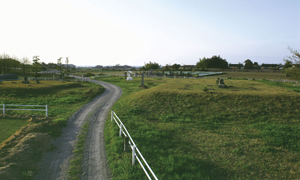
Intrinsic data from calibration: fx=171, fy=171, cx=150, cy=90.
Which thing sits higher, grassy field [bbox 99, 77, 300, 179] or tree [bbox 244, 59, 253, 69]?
tree [bbox 244, 59, 253, 69]

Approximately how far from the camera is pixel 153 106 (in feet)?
67.5

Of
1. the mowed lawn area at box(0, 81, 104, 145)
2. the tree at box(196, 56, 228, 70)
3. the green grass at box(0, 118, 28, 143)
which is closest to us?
the green grass at box(0, 118, 28, 143)

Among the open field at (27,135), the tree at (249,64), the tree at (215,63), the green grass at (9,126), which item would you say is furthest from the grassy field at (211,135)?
the tree at (249,64)

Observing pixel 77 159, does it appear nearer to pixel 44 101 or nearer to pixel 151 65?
pixel 44 101

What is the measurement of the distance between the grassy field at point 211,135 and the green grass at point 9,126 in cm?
693

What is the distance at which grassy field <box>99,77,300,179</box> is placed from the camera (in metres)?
8.81

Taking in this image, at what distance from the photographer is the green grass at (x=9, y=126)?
12.1 metres

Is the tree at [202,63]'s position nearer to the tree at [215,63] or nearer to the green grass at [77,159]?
the tree at [215,63]

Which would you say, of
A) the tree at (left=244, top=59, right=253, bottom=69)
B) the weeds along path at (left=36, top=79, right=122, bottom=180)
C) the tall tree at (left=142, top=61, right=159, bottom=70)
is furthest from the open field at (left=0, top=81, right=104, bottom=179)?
the tree at (left=244, top=59, right=253, bottom=69)

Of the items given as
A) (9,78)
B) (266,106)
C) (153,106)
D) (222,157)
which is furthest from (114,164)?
(9,78)

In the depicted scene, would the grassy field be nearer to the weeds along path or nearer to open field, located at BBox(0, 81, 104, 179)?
the weeds along path

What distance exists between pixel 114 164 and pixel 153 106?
39.9ft

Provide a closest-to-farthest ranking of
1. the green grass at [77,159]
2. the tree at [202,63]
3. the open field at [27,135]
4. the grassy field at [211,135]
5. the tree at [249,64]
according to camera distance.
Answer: the green grass at [77,159] → the open field at [27,135] → the grassy field at [211,135] → the tree at [202,63] → the tree at [249,64]

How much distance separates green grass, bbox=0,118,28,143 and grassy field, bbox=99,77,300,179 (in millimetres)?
6930
